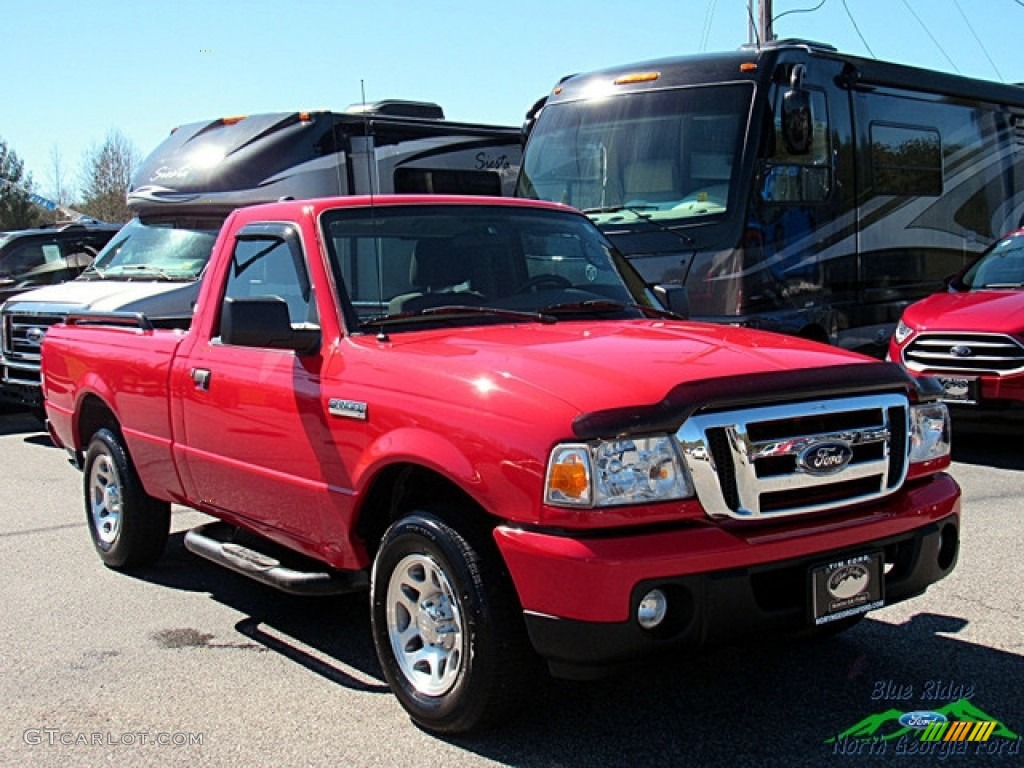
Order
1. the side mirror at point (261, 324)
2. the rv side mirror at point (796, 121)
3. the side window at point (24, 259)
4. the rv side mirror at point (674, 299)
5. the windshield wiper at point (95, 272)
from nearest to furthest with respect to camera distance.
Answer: the side mirror at point (261, 324) < the rv side mirror at point (674, 299) < the rv side mirror at point (796, 121) < the windshield wiper at point (95, 272) < the side window at point (24, 259)

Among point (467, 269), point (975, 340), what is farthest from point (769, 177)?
point (467, 269)

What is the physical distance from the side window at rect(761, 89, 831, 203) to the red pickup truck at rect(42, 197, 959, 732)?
4.65 metres

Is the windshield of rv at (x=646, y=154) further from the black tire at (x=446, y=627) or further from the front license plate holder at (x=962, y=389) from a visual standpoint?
the black tire at (x=446, y=627)

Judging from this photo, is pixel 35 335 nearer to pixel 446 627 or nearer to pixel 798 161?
pixel 798 161

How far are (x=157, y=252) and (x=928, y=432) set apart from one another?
8877 millimetres

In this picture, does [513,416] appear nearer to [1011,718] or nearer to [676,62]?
[1011,718]

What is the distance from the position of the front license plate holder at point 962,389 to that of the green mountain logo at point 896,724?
536 centimetres

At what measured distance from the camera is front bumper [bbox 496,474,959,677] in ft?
12.2

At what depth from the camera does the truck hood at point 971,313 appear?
9.42 metres

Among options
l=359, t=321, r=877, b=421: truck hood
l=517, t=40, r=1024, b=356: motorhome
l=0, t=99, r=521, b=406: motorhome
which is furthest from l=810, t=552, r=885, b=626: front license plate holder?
l=0, t=99, r=521, b=406: motorhome

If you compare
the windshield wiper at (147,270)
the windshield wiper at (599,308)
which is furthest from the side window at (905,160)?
the windshield wiper at (599,308)

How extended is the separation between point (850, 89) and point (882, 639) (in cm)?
746

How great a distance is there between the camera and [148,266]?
38.1 feet

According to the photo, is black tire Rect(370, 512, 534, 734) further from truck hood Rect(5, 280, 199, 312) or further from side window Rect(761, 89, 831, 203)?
side window Rect(761, 89, 831, 203)
